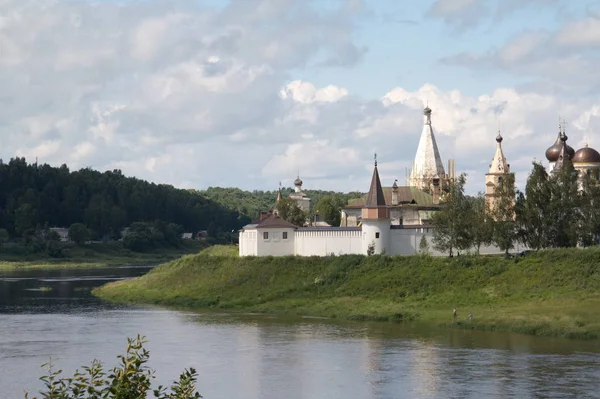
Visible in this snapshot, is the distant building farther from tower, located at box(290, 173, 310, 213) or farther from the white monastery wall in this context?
the white monastery wall

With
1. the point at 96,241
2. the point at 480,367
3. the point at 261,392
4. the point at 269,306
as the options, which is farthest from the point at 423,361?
the point at 96,241

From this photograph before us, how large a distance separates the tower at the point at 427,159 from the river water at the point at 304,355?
25274 mm

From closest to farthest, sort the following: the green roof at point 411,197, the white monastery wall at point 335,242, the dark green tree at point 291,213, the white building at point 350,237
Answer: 1. the white building at point 350,237
2. the white monastery wall at point 335,242
3. the green roof at point 411,197
4. the dark green tree at point 291,213

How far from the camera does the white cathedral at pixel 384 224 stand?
221 ft

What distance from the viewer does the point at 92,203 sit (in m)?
156

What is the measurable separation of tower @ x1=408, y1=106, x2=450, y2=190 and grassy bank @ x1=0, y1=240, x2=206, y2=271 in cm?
5383

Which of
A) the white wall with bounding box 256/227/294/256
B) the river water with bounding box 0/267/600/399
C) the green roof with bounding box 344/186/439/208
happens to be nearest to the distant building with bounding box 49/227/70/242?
the green roof with bounding box 344/186/439/208

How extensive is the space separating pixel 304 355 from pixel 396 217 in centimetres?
3430

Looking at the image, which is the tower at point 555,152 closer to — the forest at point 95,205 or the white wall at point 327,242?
the white wall at point 327,242

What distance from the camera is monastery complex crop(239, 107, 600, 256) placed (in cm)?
6744

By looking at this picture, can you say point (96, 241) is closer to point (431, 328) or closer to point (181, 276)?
point (181, 276)

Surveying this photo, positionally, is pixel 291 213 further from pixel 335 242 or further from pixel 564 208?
pixel 564 208

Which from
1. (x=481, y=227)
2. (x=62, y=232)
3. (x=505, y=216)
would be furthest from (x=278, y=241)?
(x=62, y=232)

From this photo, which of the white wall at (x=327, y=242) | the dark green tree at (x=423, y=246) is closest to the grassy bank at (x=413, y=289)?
the white wall at (x=327, y=242)
